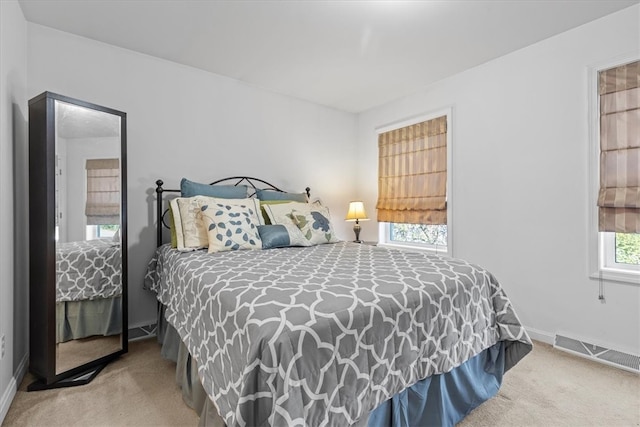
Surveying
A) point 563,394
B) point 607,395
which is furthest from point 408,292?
point 607,395

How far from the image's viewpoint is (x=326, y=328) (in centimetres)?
113

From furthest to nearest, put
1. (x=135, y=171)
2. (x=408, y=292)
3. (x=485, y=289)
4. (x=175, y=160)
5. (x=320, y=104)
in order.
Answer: (x=320, y=104)
(x=175, y=160)
(x=135, y=171)
(x=485, y=289)
(x=408, y=292)

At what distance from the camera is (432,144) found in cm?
359

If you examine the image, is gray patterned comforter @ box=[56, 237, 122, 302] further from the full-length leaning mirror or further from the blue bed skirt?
the blue bed skirt

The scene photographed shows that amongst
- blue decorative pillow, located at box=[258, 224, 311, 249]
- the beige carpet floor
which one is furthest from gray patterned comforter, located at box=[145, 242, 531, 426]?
blue decorative pillow, located at box=[258, 224, 311, 249]

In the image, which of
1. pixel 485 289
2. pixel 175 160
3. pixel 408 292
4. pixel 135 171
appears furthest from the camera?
pixel 175 160

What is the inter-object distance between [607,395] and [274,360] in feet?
6.93

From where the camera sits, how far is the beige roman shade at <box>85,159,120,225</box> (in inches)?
87.3

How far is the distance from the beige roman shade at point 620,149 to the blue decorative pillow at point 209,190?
288 cm

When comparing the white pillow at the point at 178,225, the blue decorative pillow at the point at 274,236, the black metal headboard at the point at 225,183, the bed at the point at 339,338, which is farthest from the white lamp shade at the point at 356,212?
the white pillow at the point at 178,225

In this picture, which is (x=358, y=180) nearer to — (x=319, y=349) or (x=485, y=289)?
(x=485, y=289)

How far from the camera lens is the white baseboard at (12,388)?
5.59 feet

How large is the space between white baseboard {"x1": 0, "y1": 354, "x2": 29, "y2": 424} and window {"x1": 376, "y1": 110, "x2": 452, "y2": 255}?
11.5 ft

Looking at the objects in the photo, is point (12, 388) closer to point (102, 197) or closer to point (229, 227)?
point (102, 197)
